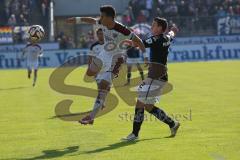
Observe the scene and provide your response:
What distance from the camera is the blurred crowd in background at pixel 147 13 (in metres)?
40.4

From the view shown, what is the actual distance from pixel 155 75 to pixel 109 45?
129 centimetres

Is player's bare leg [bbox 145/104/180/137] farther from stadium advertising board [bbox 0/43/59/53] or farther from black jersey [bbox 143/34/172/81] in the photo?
stadium advertising board [bbox 0/43/59/53]

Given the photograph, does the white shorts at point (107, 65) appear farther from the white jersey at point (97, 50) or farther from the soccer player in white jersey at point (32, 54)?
the soccer player in white jersey at point (32, 54)

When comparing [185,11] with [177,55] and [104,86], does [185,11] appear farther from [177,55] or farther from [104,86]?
[104,86]

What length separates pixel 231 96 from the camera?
18281 mm

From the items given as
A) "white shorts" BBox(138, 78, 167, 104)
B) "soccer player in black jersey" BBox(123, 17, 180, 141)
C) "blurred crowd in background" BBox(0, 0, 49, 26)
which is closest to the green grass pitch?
"soccer player in black jersey" BBox(123, 17, 180, 141)

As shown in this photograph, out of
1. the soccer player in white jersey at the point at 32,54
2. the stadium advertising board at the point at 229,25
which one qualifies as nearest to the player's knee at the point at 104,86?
the soccer player in white jersey at the point at 32,54

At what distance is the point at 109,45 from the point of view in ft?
39.2

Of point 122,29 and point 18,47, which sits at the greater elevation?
point 122,29

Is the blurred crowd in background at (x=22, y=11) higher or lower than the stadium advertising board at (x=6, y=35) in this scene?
higher

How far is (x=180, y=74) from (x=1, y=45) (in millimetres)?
14332

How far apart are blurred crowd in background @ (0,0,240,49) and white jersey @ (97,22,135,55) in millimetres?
26950

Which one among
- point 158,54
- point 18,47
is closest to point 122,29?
point 158,54

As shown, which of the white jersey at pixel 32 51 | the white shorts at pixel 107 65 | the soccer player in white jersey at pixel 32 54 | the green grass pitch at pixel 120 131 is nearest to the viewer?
the green grass pitch at pixel 120 131
